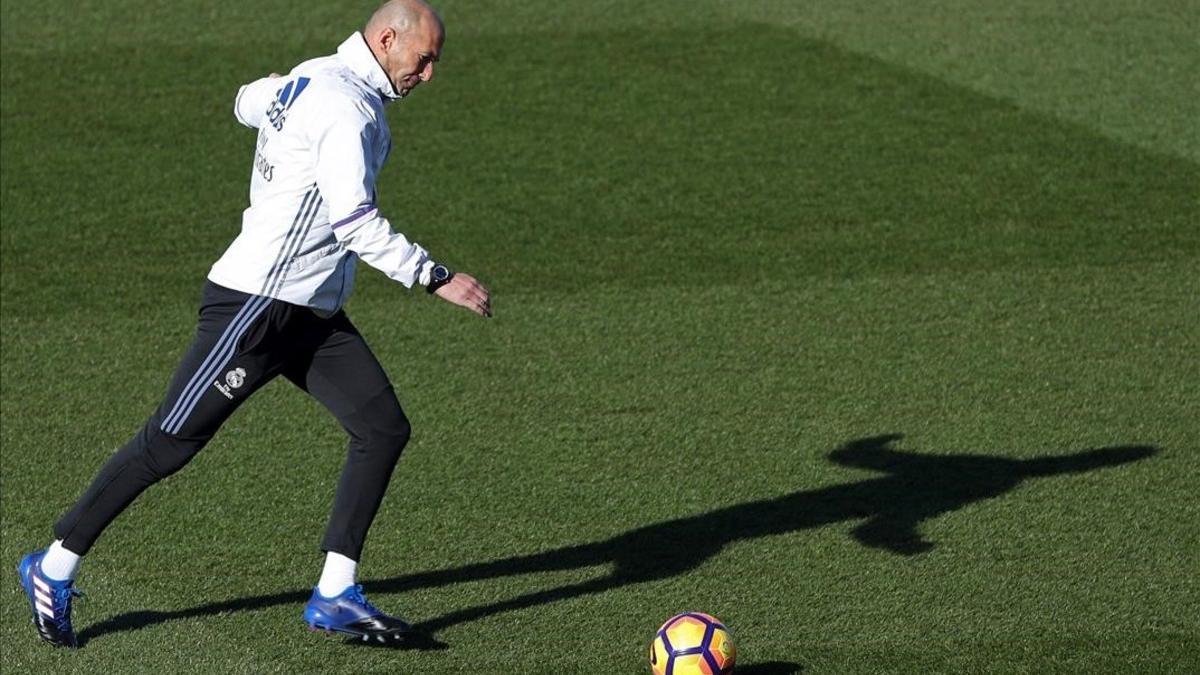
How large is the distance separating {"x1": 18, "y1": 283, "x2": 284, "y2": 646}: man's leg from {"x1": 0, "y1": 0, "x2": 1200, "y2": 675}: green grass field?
0.93ft

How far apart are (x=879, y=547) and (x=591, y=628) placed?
1.39 meters

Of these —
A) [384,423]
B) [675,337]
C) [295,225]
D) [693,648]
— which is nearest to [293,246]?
[295,225]

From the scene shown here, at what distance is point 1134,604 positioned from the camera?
6.54 meters

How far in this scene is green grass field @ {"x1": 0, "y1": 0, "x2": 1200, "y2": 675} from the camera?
661 cm

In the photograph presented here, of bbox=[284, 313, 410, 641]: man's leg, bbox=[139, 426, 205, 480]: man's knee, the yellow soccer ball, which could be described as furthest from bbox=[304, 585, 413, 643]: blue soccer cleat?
the yellow soccer ball

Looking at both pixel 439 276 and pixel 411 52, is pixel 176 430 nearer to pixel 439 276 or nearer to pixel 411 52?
pixel 439 276

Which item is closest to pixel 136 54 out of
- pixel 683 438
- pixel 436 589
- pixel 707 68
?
pixel 707 68

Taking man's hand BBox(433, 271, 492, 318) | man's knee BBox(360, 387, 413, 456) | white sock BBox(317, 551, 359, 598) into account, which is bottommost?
white sock BBox(317, 551, 359, 598)

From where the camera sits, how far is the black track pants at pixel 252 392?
600cm

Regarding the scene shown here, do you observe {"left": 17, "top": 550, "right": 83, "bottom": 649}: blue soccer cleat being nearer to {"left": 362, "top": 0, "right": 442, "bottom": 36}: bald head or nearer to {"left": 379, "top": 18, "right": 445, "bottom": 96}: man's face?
{"left": 379, "top": 18, "right": 445, "bottom": 96}: man's face

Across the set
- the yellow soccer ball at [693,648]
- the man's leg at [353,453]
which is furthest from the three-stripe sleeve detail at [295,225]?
the yellow soccer ball at [693,648]

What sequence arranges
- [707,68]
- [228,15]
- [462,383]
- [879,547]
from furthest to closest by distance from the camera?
[228,15] < [707,68] < [462,383] < [879,547]

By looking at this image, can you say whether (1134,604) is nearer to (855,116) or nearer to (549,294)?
(549,294)

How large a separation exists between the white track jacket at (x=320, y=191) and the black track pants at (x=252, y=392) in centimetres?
12
